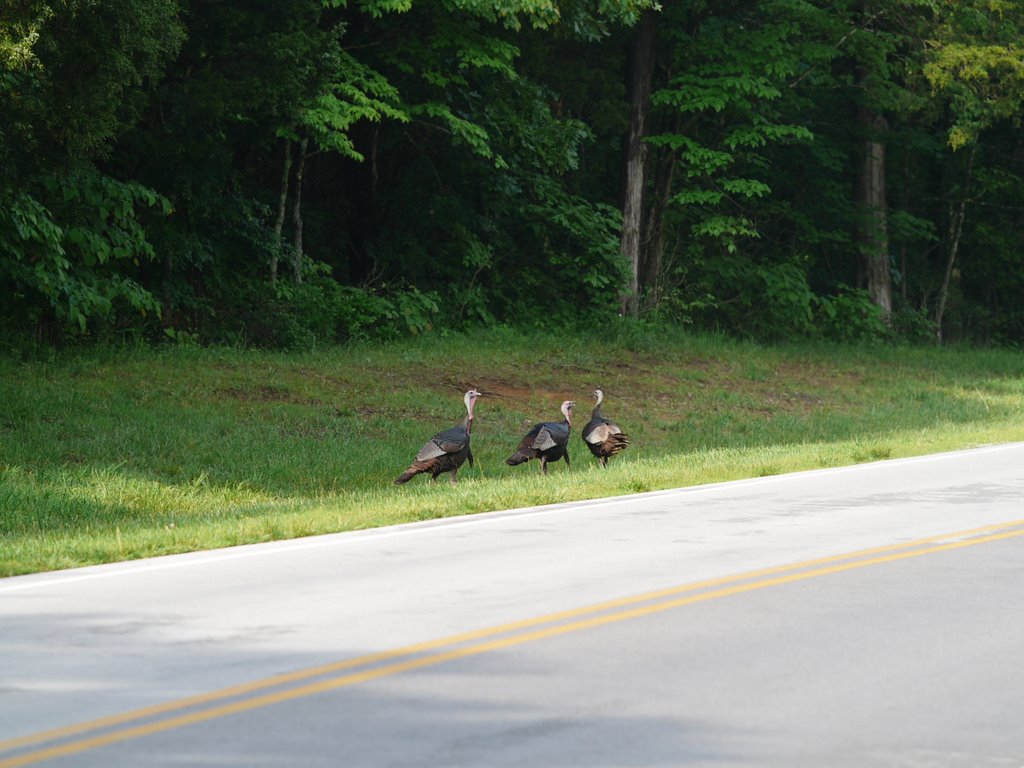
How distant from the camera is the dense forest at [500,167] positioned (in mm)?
22078

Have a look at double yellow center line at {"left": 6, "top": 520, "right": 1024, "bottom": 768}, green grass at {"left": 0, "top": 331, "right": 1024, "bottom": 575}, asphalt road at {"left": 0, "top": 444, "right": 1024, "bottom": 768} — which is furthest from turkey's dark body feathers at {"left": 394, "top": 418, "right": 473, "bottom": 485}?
double yellow center line at {"left": 6, "top": 520, "right": 1024, "bottom": 768}

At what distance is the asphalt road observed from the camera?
6184 mm

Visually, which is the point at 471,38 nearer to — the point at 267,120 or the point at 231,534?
the point at 267,120

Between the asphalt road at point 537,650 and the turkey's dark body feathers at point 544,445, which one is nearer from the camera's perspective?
the asphalt road at point 537,650

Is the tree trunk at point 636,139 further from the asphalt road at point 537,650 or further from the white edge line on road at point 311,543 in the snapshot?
the asphalt road at point 537,650

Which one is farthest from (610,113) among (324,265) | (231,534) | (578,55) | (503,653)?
(503,653)

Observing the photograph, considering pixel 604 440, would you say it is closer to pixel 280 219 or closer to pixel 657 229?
pixel 280 219

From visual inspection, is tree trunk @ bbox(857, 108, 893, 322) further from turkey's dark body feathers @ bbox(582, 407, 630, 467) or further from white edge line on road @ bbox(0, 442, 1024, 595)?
white edge line on road @ bbox(0, 442, 1024, 595)

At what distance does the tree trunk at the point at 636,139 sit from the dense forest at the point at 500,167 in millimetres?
71

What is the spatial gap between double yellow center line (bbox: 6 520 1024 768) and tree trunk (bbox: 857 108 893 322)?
30.1 meters

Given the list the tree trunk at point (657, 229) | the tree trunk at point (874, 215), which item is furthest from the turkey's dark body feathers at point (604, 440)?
the tree trunk at point (874, 215)

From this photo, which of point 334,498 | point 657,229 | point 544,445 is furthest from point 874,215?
point 334,498

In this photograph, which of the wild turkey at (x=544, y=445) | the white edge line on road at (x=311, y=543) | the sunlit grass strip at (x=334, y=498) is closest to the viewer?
the white edge line on road at (x=311, y=543)

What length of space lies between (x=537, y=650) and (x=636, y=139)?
2817 cm
